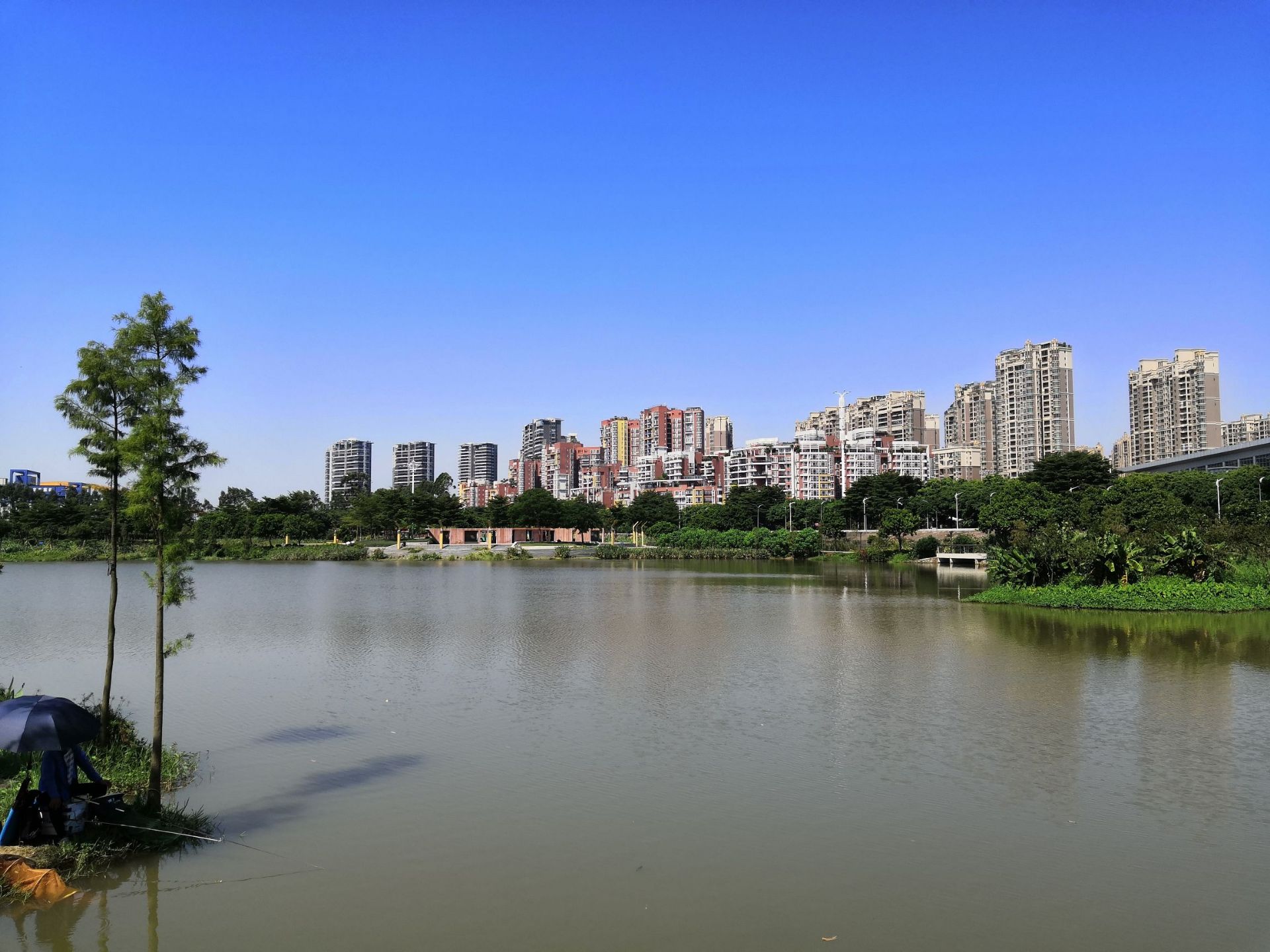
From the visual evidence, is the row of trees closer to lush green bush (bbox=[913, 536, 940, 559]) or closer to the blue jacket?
lush green bush (bbox=[913, 536, 940, 559])

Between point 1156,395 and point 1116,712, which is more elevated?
point 1156,395

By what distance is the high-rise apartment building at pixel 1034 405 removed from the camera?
145625 millimetres

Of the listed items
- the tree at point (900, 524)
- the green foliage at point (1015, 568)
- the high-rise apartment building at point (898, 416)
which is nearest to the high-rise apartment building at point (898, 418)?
the high-rise apartment building at point (898, 416)

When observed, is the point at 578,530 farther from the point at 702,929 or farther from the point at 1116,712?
the point at 702,929

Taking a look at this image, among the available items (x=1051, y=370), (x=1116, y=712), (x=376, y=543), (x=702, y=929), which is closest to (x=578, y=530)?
(x=376, y=543)

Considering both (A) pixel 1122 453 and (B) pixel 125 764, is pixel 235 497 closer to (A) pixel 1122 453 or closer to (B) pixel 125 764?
(B) pixel 125 764

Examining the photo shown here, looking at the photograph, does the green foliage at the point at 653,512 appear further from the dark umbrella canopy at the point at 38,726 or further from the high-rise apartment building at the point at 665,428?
the dark umbrella canopy at the point at 38,726

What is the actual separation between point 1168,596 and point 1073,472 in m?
46.1

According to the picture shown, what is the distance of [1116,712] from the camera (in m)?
14.9

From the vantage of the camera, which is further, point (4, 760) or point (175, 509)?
point (4, 760)

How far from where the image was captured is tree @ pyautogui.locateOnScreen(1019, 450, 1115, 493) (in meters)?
71.8

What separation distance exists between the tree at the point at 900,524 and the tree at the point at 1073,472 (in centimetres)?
977

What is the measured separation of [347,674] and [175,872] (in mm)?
10255

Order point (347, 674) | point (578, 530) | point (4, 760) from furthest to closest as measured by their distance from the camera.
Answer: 1. point (578, 530)
2. point (347, 674)
3. point (4, 760)
